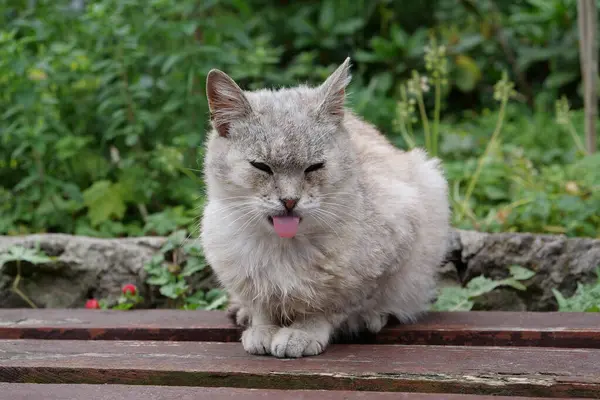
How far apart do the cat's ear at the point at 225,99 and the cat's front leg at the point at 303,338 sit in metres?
0.73

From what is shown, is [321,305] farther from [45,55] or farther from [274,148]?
[45,55]

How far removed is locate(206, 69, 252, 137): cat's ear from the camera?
2668mm

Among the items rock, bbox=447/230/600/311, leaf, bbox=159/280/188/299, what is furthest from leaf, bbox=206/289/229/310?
rock, bbox=447/230/600/311

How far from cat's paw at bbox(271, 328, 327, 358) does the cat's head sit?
0.37 m

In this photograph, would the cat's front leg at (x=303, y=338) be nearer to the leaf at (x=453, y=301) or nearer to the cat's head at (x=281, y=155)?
the cat's head at (x=281, y=155)

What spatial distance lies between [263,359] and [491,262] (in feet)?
5.48

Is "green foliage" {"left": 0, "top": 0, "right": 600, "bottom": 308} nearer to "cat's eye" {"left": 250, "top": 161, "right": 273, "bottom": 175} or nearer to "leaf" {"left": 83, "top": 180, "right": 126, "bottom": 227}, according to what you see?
"leaf" {"left": 83, "top": 180, "right": 126, "bottom": 227}

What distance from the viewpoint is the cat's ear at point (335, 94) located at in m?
2.73

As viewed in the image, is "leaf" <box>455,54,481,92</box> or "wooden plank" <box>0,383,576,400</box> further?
"leaf" <box>455,54,481,92</box>

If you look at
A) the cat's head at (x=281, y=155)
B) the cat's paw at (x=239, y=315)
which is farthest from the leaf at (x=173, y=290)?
the cat's head at (x=281, y=155)

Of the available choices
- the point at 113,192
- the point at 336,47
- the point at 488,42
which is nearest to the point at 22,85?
the point at 113,192

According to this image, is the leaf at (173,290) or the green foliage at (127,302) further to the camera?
the leaf at (173,290)

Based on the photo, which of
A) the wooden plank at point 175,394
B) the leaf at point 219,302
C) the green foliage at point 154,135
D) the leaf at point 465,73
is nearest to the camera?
the wooden plank at point 175,394

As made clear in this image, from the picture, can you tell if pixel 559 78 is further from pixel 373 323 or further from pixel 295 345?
pixel 295 345
